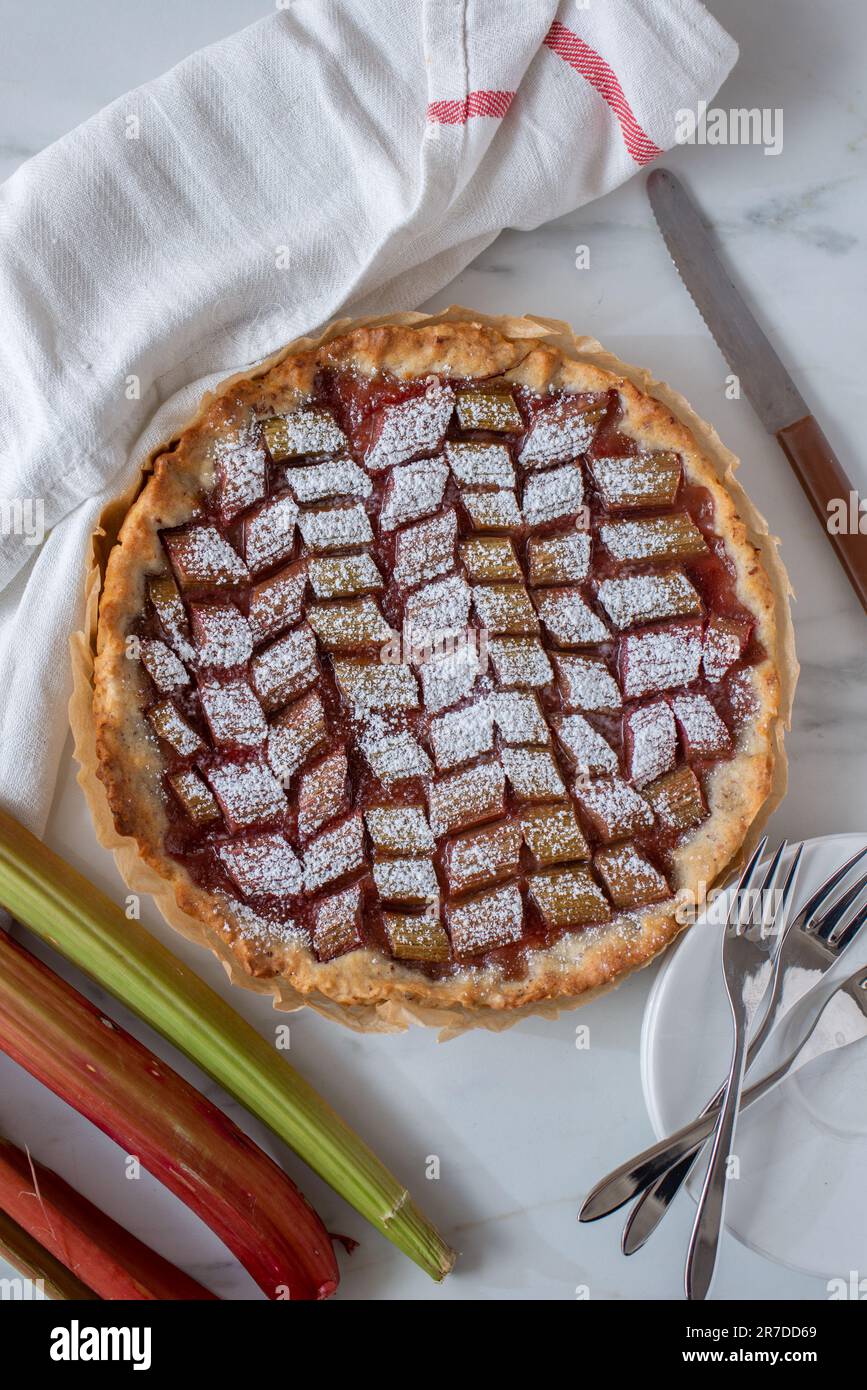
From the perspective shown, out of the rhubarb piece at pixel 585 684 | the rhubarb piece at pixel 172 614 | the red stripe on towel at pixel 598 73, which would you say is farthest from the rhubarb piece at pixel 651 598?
the red stripe on towel at pixel 598 73

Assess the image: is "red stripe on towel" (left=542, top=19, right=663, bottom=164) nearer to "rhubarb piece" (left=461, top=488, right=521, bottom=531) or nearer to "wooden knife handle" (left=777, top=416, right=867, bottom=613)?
"wooden knife handle" (left=777, top=416, right=867, bottom=613)

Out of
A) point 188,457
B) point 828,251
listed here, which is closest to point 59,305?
point 188,457

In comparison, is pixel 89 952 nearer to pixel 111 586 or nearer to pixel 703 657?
pixel 111 586

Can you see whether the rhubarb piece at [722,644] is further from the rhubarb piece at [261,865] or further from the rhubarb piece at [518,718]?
the rhubarb piece at [261,865]

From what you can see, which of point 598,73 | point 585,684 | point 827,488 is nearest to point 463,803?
point 585,684

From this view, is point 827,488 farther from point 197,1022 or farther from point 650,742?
point 197,1022
